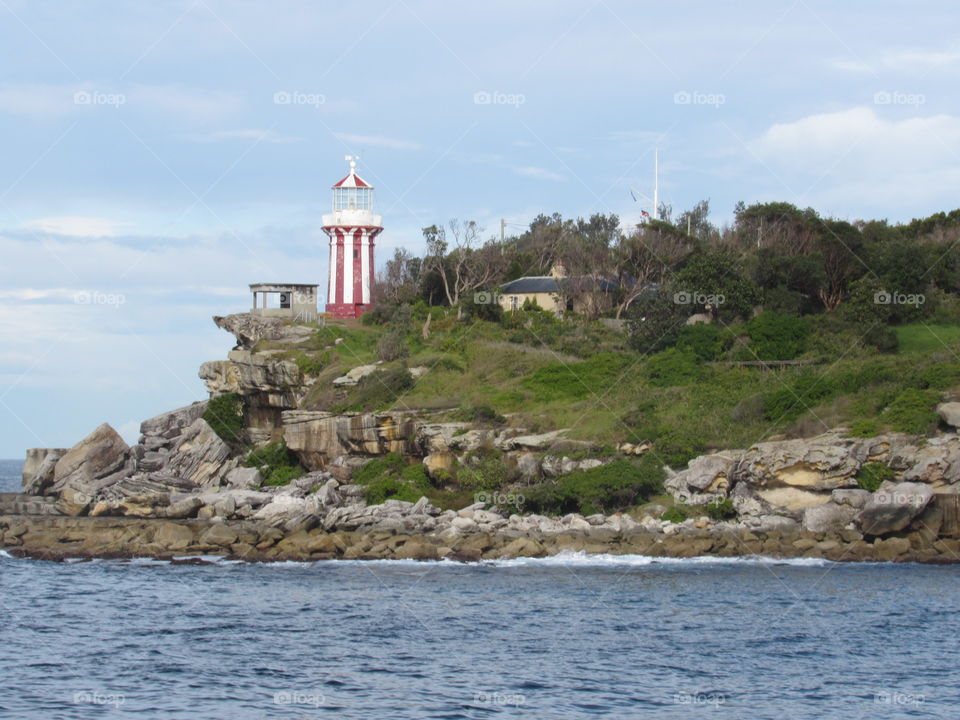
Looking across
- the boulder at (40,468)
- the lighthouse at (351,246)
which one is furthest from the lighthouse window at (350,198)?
the boulder at (40,468)

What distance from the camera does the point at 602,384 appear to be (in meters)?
49.8

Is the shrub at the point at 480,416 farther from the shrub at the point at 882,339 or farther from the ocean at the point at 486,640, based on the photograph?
the shrub at the point at 882,339

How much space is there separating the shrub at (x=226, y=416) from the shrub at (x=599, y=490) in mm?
19591

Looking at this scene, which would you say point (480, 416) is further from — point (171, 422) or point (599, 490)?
point (171, 422)

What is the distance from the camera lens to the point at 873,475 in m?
37.9

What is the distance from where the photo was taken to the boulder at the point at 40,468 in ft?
171

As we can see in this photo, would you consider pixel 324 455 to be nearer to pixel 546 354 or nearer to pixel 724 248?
pixel 546 354

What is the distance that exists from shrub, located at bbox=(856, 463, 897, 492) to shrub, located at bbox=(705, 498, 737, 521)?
4274 mm

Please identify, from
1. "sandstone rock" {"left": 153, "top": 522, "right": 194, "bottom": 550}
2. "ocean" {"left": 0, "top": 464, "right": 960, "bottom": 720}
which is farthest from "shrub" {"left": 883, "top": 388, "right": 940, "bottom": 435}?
"sandstone rock" {"left": 153, "top": 522, "right": 194, "bottom": 550}

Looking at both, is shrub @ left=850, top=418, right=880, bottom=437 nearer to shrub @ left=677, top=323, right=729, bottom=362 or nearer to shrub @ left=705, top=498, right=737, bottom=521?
shrub @ left=705, top=498, right=737, bottom=521

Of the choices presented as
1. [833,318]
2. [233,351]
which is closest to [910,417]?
[833,318]

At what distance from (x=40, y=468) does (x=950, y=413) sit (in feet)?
129

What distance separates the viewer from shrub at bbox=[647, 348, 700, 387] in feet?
162

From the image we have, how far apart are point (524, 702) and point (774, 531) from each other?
742 inches
